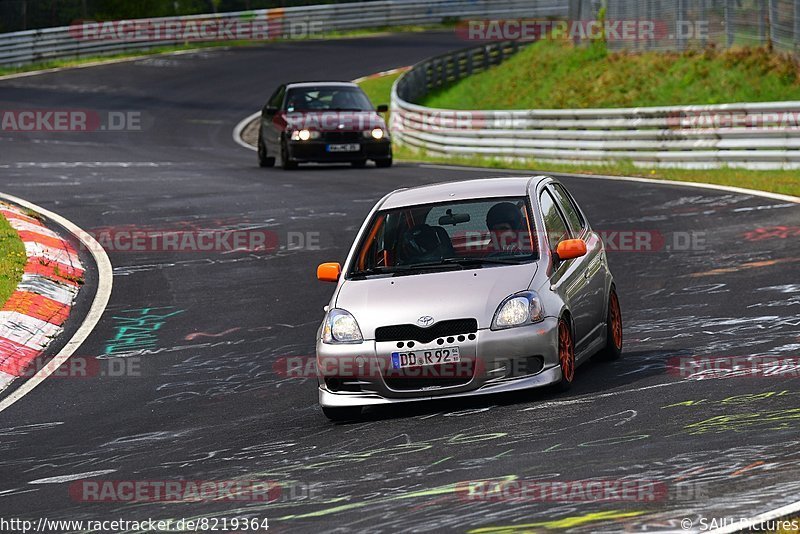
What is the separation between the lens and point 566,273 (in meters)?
9.61

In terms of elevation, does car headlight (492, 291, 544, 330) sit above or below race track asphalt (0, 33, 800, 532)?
above

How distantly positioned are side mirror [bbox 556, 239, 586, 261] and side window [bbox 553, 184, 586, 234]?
3.28 ft

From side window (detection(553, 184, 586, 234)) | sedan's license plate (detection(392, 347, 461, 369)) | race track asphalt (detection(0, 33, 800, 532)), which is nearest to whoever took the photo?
race track asphalt (detection(0, 33, 800, 532))

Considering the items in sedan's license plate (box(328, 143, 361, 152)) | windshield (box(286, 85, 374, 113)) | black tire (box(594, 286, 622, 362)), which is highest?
black tire (box(594, 286, 622, 362))

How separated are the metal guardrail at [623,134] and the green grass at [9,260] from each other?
36.6 ft

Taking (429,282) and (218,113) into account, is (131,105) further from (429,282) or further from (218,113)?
(429,282)

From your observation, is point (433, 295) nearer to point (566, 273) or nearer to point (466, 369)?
point (466, 369)

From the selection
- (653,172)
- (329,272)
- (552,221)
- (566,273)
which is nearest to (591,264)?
(552,221)

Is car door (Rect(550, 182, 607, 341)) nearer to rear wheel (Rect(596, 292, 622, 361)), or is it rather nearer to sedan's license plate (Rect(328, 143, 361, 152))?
rear wheel (Rect(596, 292, 622, 361))

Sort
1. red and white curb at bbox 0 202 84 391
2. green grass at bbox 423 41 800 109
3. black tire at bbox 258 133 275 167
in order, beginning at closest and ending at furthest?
red and white curb at bbox 0 202 84 391 < black tire at bbox 258 133 275 167 < green grass at bbox 423 41 800 109

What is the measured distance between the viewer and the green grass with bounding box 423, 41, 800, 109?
30359 mm

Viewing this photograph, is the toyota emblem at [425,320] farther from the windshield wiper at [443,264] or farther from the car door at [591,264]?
the car door at [591,264]

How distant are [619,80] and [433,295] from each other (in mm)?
27526

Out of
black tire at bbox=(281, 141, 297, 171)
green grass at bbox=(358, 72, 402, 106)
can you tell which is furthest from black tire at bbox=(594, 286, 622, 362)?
green grass at bbox=(358, 72, 402, 106)
